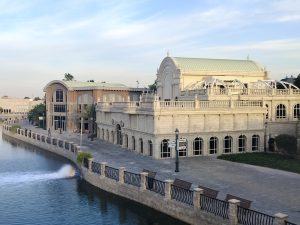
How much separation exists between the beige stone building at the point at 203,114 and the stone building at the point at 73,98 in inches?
724

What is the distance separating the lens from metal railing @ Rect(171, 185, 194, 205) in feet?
86.1

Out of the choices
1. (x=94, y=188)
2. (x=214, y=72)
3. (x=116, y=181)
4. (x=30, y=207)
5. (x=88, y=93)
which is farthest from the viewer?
(x=88, y=93)

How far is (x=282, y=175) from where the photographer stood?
36.0 meters

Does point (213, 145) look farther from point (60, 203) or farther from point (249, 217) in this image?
point (249, 217)

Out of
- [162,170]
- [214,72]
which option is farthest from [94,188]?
[214,72]

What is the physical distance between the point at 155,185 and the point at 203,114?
782 inches

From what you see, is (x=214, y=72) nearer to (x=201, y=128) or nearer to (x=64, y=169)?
(x=201, y=128)

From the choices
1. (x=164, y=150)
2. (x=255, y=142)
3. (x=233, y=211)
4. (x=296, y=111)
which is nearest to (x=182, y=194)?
(x=233, y=211)

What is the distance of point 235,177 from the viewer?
115 ft

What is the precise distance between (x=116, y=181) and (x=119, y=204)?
267 centimetres

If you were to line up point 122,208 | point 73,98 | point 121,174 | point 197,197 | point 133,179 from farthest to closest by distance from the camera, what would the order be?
point 73,98
point 121,174
point 133,179
point 122,208
point 197,197

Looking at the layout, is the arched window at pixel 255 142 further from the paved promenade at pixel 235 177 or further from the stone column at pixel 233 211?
the stone column at pixel 233 211

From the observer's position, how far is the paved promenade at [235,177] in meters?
26.8

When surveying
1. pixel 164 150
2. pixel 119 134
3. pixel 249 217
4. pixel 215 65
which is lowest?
pixel 249 217
